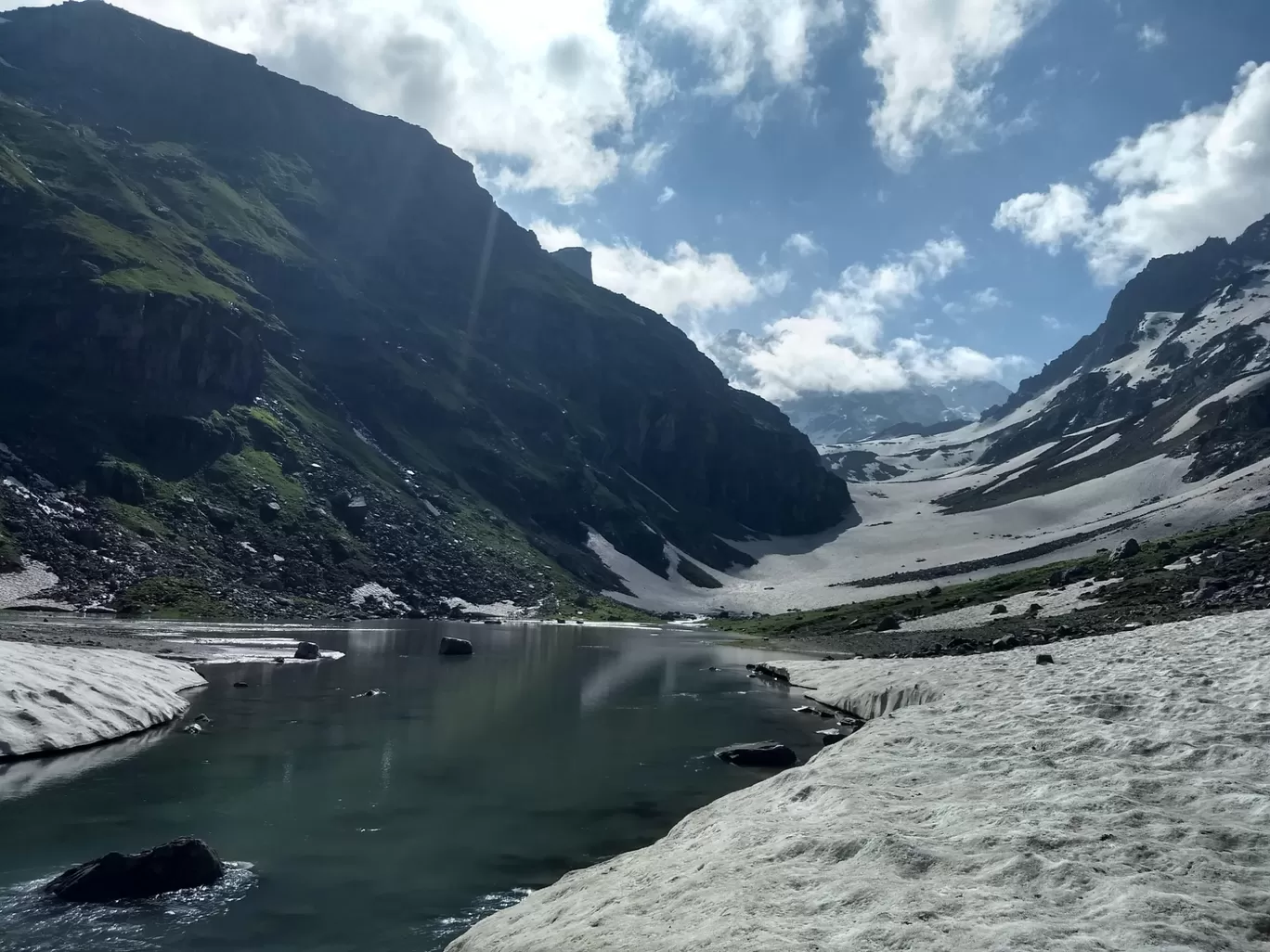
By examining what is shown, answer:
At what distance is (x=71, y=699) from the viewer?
101ft

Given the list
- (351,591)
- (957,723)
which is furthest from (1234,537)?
(351,591)

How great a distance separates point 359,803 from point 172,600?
100m

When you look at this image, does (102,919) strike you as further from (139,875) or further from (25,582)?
(25,582)

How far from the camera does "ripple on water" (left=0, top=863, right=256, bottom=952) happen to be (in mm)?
14258

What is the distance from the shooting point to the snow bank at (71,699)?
1085 inches

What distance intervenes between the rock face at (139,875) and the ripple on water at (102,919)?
0.24 meters

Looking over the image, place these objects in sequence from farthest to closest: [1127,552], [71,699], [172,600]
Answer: [172,600] → [1127,552] → [71,699]

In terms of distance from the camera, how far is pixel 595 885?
46.2ft

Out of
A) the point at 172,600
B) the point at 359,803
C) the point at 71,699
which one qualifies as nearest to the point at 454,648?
the point at 71,699

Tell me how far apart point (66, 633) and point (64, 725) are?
4182cm

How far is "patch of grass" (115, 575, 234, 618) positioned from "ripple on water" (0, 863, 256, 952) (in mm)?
97648

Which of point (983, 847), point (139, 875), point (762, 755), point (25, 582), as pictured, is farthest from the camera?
point (25, 582)

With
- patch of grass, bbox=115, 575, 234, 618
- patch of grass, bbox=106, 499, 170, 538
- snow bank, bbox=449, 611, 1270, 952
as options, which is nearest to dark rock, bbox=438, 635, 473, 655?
patch of grass, bbox=115, 575, 234, 618

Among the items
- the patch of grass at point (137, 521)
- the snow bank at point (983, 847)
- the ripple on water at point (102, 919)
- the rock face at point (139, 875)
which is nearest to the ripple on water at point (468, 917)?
the snow bank at point (983, 847)
